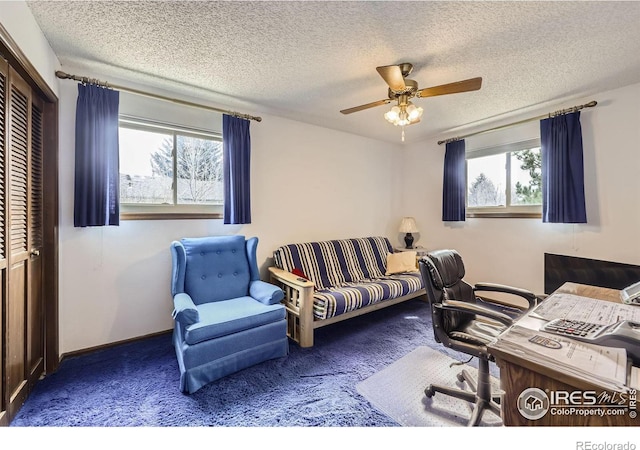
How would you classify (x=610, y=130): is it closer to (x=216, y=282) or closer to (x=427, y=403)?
(x=427, y=403)

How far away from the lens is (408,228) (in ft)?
13.4

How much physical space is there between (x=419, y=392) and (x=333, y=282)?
1481mm

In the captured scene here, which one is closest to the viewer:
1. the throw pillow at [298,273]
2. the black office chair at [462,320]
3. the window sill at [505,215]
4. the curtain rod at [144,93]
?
the black office chair at [462,320]

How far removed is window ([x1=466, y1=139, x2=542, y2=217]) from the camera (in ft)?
10.2

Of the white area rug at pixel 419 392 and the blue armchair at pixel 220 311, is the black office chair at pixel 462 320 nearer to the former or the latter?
the white area rug at pixel 419 392

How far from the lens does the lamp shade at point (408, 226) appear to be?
4.06 metres

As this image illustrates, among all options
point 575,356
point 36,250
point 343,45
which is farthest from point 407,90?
point 36,250

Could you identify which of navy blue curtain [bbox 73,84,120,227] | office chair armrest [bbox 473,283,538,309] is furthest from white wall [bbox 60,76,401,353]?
office chair armrest [bbox 473,283,538,309]

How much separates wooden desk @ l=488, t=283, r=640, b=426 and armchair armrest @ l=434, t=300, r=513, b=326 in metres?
0.56

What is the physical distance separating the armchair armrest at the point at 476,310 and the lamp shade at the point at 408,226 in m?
2.58

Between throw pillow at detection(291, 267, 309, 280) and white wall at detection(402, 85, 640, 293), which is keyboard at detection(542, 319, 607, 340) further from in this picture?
white wall at detection(402, 85, 640, 293)

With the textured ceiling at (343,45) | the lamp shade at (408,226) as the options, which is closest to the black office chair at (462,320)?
the textured ceiling at (343,45)
